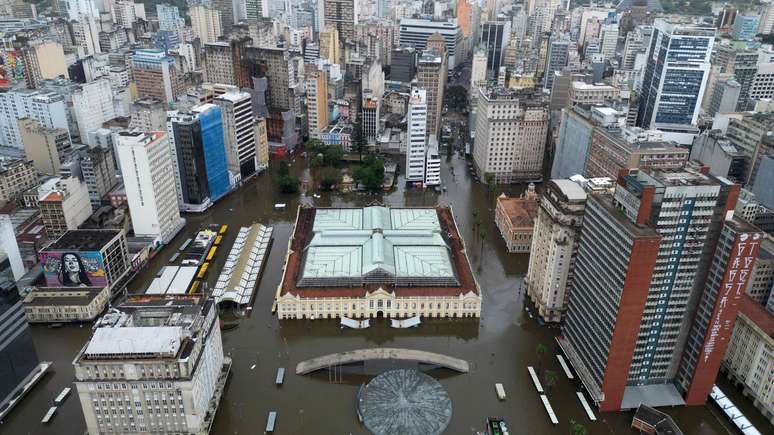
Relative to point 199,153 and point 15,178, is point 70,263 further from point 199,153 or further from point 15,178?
point 15,178

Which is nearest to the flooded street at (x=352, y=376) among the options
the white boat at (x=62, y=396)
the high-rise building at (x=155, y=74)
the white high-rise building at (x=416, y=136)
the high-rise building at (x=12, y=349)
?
the white boat at (x=62, y=396)

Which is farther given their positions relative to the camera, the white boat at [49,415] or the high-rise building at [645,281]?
the white boat at [49,415]

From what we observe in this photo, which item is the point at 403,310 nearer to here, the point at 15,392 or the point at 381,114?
the point at 15,392

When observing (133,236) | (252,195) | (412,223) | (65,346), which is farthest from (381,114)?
(65,346)

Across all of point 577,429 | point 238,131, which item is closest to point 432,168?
point 238,131

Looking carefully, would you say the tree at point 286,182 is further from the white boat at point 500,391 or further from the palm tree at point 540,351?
the white boat at point 500,391
